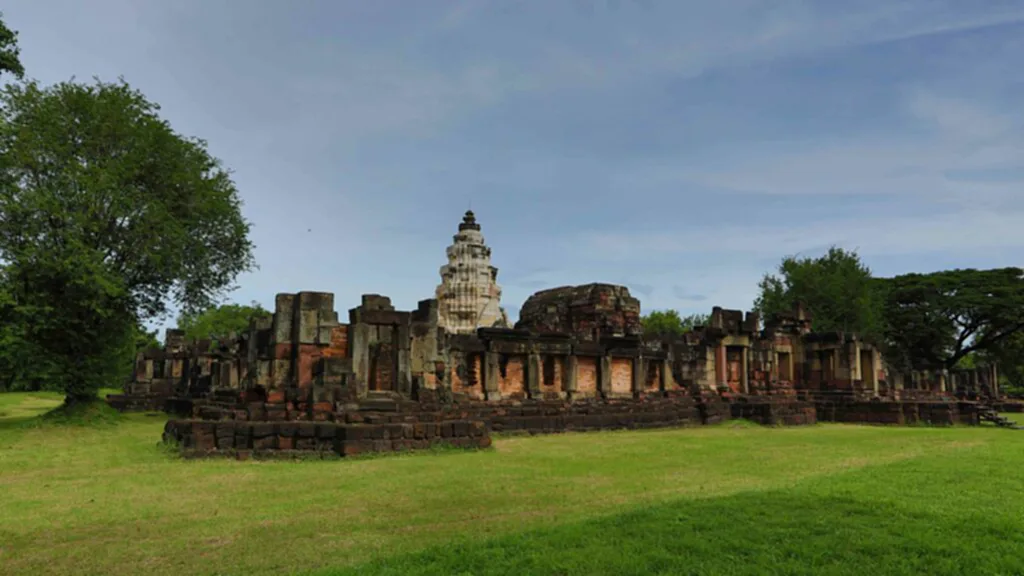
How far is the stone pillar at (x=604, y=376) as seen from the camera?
19.6 metres

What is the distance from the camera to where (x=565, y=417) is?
17203 mm

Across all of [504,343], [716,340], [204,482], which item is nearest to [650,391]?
[716,340]

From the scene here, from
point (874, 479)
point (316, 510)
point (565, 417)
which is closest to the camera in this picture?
point (316, 510)

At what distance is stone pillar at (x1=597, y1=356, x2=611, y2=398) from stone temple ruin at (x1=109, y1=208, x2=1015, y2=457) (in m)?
0.04

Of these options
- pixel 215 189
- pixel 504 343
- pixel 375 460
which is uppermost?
pixel 215 189

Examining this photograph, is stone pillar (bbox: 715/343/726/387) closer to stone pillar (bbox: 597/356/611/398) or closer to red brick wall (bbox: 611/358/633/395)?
red brick wall (bbox: 611/358/633/395)

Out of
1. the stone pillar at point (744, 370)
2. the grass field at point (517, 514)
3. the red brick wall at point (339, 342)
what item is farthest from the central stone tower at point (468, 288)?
the grass field at point (517, 514)

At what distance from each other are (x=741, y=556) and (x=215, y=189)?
21.0 metres

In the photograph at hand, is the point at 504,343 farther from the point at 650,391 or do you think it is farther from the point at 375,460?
the point at 375,460

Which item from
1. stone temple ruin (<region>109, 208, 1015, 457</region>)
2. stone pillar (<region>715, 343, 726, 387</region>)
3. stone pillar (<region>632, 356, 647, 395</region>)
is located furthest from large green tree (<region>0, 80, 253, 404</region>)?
stone pillar (<region>715, 343, 726, 387</region>)

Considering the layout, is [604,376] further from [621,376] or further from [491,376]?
[491,376]

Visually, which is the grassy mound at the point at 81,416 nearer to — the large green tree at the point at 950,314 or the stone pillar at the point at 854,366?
the stone pillar at the point at 854,366

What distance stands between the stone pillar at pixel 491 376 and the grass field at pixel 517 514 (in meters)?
6.00

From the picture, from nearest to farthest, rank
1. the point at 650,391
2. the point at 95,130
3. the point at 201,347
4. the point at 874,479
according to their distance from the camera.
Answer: the point at 874,479 < the point at 95,130 < the point at 650,391 < the point at 201,347
